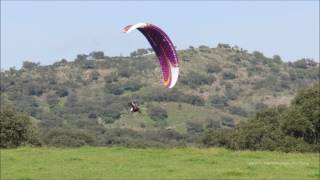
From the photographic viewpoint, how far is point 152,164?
23516 mm

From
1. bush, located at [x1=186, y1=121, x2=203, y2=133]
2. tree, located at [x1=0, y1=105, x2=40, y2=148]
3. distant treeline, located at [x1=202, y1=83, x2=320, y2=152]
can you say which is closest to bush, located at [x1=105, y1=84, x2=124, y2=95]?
bush, located at [x1=186, y1=121, x2=203, y2=133]

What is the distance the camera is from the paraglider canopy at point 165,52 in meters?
10.1

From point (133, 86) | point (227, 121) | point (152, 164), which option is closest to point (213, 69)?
point (133, 86)

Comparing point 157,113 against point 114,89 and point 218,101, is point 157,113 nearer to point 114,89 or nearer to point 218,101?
point 114,89

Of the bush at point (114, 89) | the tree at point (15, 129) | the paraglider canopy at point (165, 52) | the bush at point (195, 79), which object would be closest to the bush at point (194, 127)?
the bush at point (114, 89)

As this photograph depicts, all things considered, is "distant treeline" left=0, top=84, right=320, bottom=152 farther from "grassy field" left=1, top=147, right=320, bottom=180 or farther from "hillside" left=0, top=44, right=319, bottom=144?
"hillside" left=0, top=44, right=319, bottom=144

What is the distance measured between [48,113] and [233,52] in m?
62.5

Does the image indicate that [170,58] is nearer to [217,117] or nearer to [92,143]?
[92,143]

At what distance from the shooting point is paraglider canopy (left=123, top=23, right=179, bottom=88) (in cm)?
1012

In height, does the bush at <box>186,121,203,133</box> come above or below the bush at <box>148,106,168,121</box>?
below

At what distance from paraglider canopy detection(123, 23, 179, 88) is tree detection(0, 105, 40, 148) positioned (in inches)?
930

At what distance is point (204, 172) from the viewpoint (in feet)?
70.8

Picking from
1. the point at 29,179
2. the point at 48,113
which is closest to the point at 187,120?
the point at 48,113

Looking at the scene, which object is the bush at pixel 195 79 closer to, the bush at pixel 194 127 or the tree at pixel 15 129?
the bush at pixel 194 127
